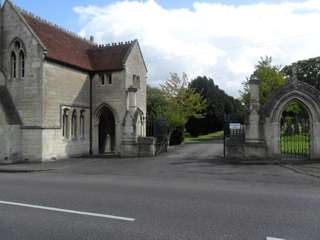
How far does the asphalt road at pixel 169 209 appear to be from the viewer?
6.27 m

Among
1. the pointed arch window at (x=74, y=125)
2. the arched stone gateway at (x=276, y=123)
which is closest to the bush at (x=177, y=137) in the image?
the pointed arch window at (x=74, y=125)

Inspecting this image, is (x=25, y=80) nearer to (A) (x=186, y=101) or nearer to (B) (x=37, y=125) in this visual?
(B) (x=37, y=125)

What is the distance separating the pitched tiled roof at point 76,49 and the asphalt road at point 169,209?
14274mm

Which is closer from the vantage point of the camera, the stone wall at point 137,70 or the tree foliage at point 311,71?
the stone wall at point 137,70

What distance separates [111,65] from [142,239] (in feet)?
76.9

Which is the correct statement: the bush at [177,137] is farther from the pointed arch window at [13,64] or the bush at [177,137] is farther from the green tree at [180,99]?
the pointed arch window at [13,64]

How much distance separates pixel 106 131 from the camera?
30.9m

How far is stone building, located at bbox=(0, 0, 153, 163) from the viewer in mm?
22891

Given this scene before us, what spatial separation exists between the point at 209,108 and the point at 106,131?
1464 inches

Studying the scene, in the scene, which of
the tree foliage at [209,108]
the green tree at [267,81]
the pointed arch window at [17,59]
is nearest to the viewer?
the pointed arch window at [17,59]

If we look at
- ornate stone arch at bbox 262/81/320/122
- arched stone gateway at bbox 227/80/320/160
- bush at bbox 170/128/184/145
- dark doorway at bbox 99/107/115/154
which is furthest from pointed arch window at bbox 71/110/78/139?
bush at bbox 170/128/184/145

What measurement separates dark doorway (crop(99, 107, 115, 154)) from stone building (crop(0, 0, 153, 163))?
0.24 m

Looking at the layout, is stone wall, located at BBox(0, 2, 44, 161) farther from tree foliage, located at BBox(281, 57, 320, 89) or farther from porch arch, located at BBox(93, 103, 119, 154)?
tree foliage, located at BBox(281, 57, 320, 89)

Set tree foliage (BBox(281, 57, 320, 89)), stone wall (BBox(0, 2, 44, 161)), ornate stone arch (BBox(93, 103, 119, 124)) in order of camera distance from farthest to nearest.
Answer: tree foliage (BBox(281, 57, 320, 89)) < ornate stone arch (BBox(93, 103, 119, 124)) < stone wall (BBox(0, 2, 44, 161))
